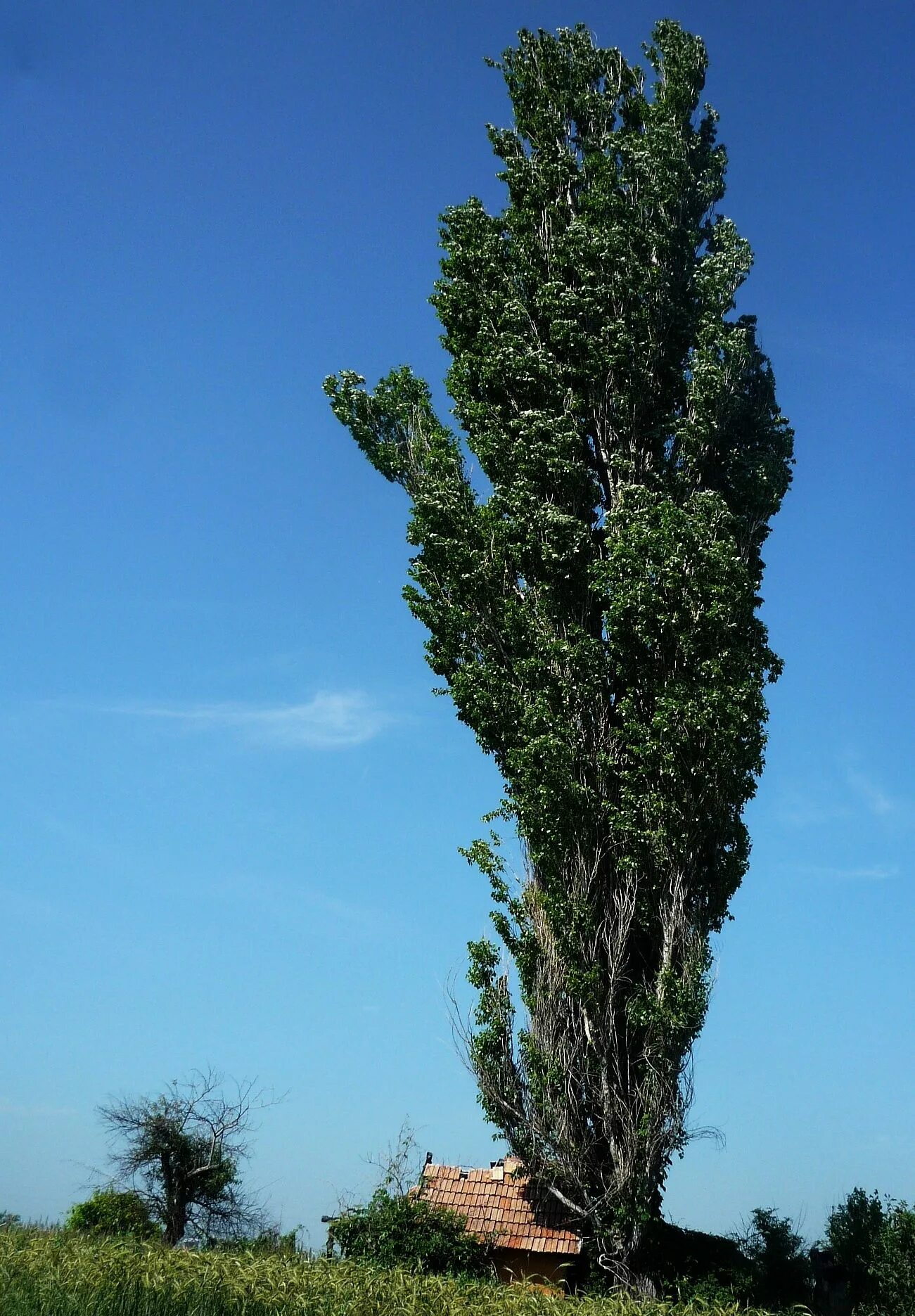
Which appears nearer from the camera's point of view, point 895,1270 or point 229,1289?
point 229,1289

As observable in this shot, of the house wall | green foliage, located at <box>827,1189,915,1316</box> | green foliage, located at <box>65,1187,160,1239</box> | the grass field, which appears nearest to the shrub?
green foliage, located at <box>827,1189,915,1316</box>

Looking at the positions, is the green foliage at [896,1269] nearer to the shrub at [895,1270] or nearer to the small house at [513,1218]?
the shrub at [895,1270]

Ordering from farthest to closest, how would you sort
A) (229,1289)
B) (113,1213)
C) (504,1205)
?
(113,1213)
(504,1205)
(229,1289)

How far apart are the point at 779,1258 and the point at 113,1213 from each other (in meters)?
12.9

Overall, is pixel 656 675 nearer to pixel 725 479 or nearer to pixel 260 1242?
pixel 725 479

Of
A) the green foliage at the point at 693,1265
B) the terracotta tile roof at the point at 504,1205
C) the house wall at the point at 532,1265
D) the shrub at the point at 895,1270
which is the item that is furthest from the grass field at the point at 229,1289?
the shrub at the point at 895,1270

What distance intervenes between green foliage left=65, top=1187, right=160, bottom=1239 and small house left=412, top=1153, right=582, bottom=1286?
7706mm

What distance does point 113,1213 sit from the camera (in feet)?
74.6

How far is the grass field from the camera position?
27.1 ft

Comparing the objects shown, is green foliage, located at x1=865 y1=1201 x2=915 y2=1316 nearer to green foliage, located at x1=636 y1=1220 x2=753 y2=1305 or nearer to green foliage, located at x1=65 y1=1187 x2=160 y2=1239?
green foliage, located at x1=636 y1=1220 x2=753 y2=1305

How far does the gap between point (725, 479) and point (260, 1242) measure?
13.1 metres

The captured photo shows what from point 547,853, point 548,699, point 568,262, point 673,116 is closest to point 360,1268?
point 547,853

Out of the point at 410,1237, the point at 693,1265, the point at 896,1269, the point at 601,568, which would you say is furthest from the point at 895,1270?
the point at 601,568

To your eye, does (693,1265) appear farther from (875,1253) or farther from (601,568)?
(601,568)
